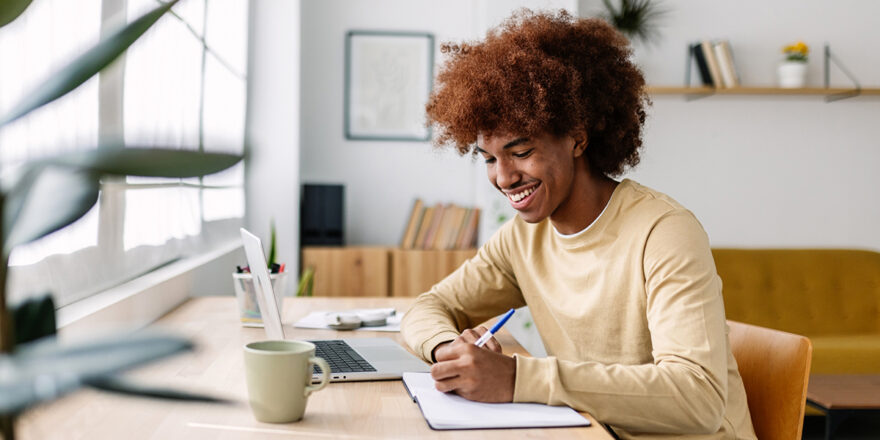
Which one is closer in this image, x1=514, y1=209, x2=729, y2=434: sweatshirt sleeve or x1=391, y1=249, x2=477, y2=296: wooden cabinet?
x1=514, y1=209, x2=729, y2=434: sweatshirt sleeve

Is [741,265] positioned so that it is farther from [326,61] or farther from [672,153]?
[326,61]

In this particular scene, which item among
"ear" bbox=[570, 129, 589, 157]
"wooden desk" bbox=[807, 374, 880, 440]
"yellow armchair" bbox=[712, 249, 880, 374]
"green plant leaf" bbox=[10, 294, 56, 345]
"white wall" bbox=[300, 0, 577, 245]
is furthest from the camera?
"white wall" bbox=[300, 0, 577, 245]

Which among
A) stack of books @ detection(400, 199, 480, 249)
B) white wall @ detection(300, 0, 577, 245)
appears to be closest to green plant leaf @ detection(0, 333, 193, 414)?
stack of books @ detection(400, 199, 480, 249)

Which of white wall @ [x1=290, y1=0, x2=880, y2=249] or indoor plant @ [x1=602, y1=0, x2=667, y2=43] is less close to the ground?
indoor plant @ [x1=602, y1=0, x2=667, y2=43]

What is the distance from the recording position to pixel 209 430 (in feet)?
2.92

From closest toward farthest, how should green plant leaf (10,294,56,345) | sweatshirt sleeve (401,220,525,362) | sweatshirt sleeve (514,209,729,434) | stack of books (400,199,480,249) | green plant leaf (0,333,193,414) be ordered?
1. green plant leaf (0,333,193,414)
2. green plant leaf (10,294,56,345)
3. sweatshirt sleeve (514,209,729,434)
4. sweatshirt sleeve (401,220,525,362)
5. stack of books (400,199,480,249)

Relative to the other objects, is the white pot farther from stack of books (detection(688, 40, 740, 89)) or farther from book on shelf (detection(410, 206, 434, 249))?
book on shelf (detection(410, 206, 434, 249))

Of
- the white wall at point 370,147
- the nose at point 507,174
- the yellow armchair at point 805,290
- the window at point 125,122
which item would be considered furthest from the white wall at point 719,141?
the nose at point 507,174

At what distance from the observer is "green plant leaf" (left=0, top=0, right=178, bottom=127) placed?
1.16 ft

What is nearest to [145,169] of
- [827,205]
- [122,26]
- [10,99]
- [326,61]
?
[122,26]

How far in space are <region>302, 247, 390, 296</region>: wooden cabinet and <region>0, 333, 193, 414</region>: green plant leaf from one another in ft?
11.4

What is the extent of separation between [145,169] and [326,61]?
392 centimetres

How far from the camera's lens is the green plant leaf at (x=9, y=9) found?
0.37m

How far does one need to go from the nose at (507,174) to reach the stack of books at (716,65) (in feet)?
9.70
